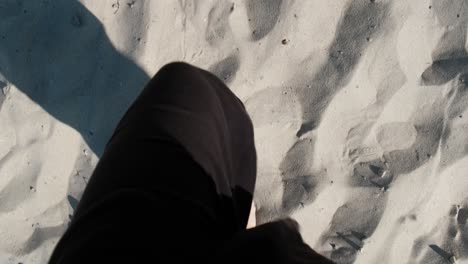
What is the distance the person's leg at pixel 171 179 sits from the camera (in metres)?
0.78

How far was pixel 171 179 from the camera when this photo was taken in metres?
0.94

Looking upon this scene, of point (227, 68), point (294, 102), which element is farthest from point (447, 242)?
point (227, 68)

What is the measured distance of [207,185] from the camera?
0.96m

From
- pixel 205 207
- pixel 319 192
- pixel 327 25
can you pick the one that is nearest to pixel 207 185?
pixel 205 207

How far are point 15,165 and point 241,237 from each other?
83 cm

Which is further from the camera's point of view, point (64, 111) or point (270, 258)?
point (64, 111)

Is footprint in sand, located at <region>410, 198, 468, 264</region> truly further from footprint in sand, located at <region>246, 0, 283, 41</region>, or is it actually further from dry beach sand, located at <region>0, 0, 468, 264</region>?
footprint in sand, located at <region>246, 0, 283, 41</region>

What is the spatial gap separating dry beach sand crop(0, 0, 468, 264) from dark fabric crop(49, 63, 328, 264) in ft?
0.63

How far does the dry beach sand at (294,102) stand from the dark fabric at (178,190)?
19 cm

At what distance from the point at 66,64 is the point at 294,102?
0.62 m

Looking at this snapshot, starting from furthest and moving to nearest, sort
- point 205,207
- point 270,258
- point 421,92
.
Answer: point 421,92 < point 205,207 < point 270,258

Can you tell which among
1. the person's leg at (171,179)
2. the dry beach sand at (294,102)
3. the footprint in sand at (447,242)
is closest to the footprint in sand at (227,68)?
the dry beach sand at (294,102)

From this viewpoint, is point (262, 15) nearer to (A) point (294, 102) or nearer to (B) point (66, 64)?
(A) point (294, 102)

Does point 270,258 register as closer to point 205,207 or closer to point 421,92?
point 205,207
